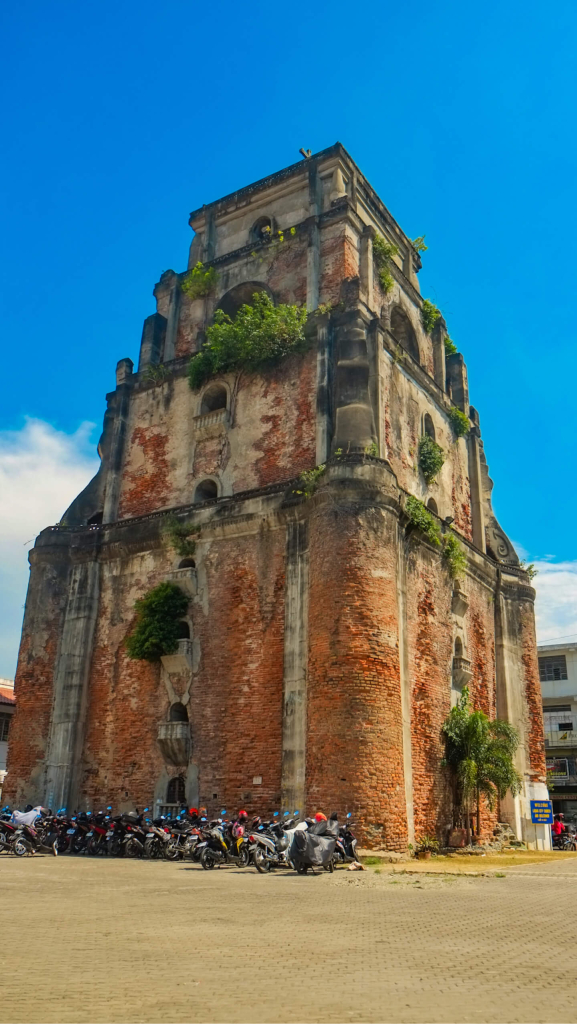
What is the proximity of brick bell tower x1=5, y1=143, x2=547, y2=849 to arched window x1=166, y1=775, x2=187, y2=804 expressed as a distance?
4 centimetres

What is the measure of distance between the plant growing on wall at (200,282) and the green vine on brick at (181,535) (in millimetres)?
7831

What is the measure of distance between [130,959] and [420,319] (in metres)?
23.4

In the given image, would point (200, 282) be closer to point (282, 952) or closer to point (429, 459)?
point (429, 459)

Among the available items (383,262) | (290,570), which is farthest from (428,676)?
(383,262)

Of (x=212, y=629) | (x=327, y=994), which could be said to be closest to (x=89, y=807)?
(x=212, y=629)

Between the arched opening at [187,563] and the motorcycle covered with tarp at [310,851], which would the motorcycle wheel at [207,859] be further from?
the arched opening at [187,563]

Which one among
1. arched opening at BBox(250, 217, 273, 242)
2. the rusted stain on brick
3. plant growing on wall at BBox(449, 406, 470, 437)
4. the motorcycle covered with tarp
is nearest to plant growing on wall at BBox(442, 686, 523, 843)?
the motorcycle covered with tarp

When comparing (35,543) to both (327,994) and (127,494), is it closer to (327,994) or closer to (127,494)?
(127,494)

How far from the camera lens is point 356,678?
53.5 ft

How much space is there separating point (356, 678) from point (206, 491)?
26.5 ft

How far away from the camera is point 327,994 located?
5.04 m

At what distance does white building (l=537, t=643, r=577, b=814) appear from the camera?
1522 inches

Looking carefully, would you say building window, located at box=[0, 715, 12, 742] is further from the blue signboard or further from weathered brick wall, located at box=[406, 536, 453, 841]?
the blue signboard

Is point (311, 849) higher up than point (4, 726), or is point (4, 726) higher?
point (4, 726)
